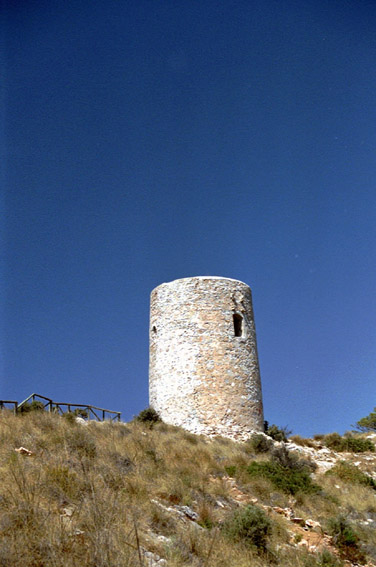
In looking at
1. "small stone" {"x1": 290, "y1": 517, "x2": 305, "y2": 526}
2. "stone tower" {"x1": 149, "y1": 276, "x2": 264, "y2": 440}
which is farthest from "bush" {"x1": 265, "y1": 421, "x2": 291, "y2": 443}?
"small stone" {"x1": 290, "y1": 517, "x2": 305, "y2": 526}

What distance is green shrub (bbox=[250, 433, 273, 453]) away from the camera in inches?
569

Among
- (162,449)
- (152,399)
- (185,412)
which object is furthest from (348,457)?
(162,449)

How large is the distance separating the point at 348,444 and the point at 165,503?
12047 millimetres

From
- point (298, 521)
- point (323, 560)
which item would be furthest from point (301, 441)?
point (323, 560)

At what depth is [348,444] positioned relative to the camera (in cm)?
1759

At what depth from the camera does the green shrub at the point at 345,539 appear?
8.05 meters

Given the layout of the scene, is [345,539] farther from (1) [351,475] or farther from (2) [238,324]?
(2) [238,324]

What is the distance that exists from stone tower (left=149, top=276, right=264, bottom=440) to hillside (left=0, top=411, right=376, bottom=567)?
1.82m

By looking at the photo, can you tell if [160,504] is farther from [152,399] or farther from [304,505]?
[152,399]

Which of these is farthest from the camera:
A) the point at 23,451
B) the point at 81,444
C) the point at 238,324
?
the point at 238,324

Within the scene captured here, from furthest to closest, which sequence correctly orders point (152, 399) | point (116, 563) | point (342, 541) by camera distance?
point (152, 399) → point (342, 541) → point (116, 563)

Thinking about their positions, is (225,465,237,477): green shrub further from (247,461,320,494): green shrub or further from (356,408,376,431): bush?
(356,408,376,431): bush

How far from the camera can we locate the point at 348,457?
16.2 m

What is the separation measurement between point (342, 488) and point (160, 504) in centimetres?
669
